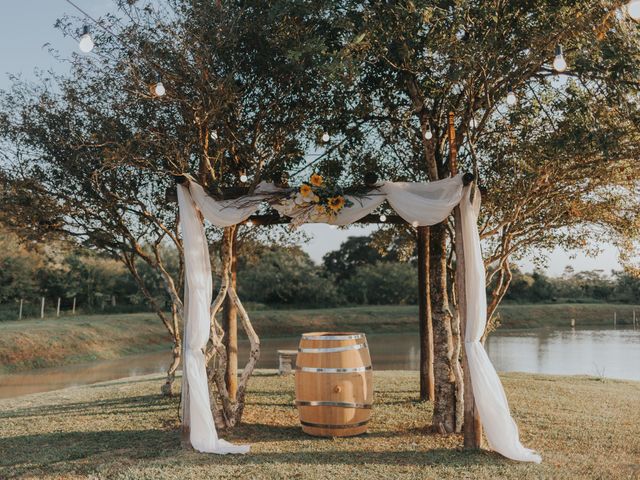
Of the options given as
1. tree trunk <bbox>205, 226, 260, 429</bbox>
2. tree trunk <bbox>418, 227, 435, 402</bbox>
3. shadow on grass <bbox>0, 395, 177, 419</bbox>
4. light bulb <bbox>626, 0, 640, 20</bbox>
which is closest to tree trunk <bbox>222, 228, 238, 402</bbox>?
tree trunk <bbox>205, 226, 260, 429</bbox>

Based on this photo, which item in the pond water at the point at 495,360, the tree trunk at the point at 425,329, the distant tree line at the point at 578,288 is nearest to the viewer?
the tree trunk at the point at 425,329

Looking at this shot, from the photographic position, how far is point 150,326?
25359 mm

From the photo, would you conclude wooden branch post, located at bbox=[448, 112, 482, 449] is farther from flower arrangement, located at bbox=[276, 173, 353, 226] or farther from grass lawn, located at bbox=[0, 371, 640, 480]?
flower arrangement, located at bbox=[276, 173, 353, 226]

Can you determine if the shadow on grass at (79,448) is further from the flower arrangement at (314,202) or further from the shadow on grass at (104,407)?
the flower arrangement at (314,202)

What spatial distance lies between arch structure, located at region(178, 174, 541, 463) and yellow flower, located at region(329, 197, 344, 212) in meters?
0.15

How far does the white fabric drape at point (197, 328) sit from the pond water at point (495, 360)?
29.4ft

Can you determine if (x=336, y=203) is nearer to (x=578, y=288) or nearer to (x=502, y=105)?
(x=502, y=105)

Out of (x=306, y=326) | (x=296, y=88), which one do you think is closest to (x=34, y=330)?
(x=306, y=326)

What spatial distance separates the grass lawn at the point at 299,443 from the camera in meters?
5.32

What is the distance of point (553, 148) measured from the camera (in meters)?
6.62

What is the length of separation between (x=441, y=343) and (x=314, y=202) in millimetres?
2347

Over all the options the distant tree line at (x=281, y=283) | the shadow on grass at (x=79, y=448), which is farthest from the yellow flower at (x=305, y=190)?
the distant tree line at (x=281, y=283)

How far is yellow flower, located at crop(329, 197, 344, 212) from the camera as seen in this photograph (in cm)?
655

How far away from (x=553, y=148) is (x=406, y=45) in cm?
208
